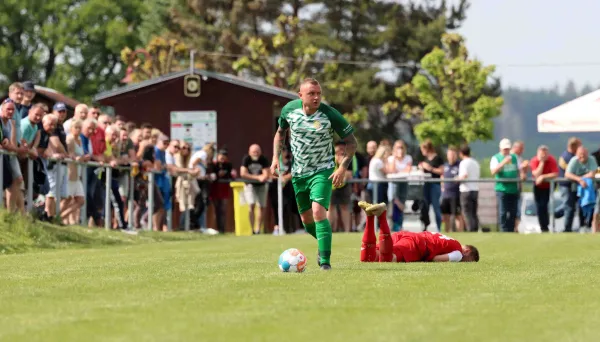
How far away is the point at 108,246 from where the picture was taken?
19984mm

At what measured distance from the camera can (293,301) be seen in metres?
8.86

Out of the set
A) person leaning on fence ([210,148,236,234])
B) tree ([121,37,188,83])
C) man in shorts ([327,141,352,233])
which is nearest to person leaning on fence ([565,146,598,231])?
man in shorts ([327,141,352,233])

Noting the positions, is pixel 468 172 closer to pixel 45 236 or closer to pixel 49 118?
pixel 49 118

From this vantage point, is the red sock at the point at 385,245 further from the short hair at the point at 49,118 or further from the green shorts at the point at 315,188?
the short hair at the point at 49,118

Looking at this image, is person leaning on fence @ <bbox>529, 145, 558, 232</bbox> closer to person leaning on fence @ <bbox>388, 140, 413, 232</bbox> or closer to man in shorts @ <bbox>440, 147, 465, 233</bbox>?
man in shorts @ <bbox>440, 147, 465, 233</bbox>

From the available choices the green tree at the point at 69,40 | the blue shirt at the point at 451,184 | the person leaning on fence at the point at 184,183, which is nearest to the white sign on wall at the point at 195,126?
the person leaning on fence at the point at 184,183

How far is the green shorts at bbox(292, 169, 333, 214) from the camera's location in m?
12.5

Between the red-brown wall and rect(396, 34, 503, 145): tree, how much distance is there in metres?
42.1

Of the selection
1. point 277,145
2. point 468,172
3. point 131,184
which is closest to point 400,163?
point 468,172

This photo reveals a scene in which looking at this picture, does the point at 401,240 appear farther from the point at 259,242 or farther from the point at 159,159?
the point at 159,159

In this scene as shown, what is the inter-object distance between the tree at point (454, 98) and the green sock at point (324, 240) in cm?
6309

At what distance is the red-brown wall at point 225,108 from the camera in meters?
33.6

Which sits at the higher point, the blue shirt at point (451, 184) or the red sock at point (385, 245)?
the blue shirt at point (451, 184)

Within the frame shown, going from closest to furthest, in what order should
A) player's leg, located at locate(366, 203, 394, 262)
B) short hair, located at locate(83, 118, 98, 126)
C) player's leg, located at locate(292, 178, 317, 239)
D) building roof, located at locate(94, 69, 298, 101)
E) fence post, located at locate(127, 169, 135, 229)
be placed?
player's leg, located at locate(292, 178, 317, 239), player's leg, located at locate(366, 203, 394, 262), short hair, located at locate(83, 118, 98, 126), fence post, located at locate(127, 169, 135, 229), building roof, located at locate(94, 69, 298, 101)
